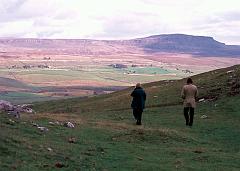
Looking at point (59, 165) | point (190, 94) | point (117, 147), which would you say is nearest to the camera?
point (59, 165)

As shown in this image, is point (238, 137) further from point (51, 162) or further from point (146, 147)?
point (51, 162)

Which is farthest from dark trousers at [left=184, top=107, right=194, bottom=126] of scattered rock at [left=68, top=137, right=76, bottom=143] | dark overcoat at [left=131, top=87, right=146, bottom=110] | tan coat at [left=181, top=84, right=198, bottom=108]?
scattered rock at [left=68, top=137, right=76, bottom=143]

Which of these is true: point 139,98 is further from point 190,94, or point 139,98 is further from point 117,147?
point 117,147

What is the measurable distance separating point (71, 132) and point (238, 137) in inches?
438

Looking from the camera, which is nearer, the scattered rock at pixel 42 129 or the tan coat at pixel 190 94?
Answer: the scattered rock at pixel 42 129

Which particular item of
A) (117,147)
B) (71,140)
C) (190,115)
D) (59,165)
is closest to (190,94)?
(190,115)

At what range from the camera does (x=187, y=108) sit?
35594mm

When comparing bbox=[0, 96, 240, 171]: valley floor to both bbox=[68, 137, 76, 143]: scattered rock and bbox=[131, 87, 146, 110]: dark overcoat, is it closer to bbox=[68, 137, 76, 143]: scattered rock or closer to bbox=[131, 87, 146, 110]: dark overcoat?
bbox=[68, 137, 76, 143]: scattered rock

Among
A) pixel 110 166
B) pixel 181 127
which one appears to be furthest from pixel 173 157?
pixel 181 127

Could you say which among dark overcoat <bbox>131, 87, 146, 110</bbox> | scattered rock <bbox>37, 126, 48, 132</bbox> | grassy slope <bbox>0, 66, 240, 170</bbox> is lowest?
grassy slope <bbox>0, 66, 240, 170</bbox>

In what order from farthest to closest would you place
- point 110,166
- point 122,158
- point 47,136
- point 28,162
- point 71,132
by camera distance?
1. point 71,132
2. point 47,136
3. point 122,158
4. point 110,166
5. point 28,162

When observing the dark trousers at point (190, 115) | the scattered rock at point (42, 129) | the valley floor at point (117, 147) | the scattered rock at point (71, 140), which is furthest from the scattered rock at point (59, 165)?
the dark trousers at point (190, 115)

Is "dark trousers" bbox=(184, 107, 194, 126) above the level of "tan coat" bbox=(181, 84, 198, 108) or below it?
below

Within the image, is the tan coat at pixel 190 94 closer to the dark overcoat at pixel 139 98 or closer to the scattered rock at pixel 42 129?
the dark overcoat at pixel 139 98
